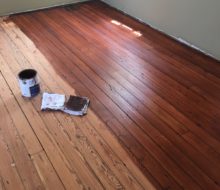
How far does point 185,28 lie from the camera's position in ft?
9.99

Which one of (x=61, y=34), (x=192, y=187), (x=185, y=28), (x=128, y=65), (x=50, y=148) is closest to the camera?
(x=192, y=187)

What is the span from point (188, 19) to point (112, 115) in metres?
1.50

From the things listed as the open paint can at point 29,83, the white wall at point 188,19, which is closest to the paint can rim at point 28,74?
the open paint can at point 29,83

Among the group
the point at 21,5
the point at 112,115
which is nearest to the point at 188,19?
the point at 112,115

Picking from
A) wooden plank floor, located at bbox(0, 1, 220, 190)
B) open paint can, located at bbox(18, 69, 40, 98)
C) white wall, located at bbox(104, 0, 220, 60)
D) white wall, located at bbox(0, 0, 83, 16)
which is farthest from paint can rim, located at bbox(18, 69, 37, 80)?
white wall, located at bbox(0, 0, 83, 16)

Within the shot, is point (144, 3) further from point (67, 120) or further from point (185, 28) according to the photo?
point (67, 120)

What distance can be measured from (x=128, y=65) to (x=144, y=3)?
1123 mm

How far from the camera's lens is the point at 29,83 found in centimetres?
→ 225

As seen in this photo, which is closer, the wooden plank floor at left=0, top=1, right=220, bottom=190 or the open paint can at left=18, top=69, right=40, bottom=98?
the wooden plank floor at left=0, top=1, right=220, bottom=190

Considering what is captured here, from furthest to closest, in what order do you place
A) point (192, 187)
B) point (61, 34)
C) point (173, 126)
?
point (61, 34) → point (173, 126) → point (192, 187)

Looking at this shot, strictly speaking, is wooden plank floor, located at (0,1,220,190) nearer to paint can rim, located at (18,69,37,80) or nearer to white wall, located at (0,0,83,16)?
paint can rim, located at (18,69,37,80)

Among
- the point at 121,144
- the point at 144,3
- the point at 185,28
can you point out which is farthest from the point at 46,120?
the point at 144,3

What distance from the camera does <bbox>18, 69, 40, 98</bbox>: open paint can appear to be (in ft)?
7.37

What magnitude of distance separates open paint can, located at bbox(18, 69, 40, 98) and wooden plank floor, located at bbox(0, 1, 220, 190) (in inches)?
2.9
